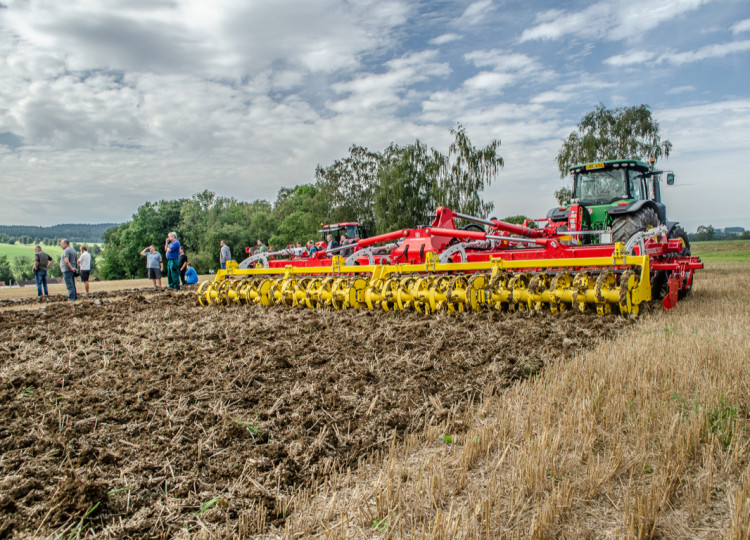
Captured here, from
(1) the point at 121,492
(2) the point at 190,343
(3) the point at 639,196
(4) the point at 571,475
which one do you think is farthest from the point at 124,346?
(3) the point at 639,196

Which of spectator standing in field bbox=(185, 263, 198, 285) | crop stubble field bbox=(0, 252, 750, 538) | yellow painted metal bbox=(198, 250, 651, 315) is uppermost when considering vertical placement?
spectator standing in field bbox=(185, 263, 198, 285)

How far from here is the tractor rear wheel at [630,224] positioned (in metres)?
7.89

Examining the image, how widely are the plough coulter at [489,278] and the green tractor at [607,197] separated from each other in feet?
1.14

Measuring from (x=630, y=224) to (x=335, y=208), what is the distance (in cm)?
3214

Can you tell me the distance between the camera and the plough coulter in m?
5.93

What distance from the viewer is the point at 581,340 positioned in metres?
4.77

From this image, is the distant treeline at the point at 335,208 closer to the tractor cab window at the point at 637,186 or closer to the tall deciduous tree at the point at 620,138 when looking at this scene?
the tall deciduous tree at the point at 620,138

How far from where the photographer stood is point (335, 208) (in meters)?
39.0

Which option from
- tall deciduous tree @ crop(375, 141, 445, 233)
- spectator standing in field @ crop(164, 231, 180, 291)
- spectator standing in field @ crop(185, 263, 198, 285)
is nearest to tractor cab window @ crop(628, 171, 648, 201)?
spectator standing in field @ crop(164, 231, 180, 291)

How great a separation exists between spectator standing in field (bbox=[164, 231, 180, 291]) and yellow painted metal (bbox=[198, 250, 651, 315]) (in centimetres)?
559

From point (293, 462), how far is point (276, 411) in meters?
0.66

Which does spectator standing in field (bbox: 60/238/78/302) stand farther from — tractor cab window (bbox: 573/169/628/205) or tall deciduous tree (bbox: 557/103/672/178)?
tall deciduous tree (bbox: 557/103/672/178)

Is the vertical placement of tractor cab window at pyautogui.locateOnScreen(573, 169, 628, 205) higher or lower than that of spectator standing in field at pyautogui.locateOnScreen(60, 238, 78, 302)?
higher

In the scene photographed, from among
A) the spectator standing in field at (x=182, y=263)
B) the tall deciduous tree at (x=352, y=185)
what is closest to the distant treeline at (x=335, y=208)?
the tall deciduous tree at (x=352, y=185)
